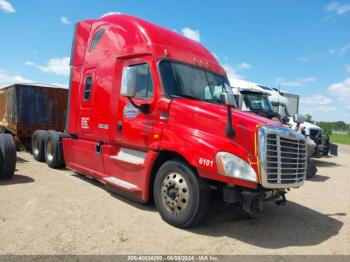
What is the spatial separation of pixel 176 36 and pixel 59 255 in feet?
14.8

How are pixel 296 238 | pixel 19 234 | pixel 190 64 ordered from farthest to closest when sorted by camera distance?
pixel 190 64, pixel 296 238, pixel 19 234

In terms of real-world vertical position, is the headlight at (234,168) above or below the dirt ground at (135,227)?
above

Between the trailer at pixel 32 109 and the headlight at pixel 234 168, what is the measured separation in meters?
9.96

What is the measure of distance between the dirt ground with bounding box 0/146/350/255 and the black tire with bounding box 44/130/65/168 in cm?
175

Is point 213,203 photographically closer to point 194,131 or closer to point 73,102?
point 194,131

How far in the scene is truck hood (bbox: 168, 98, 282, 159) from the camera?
16.8ft

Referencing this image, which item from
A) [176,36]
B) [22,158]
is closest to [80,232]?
[176,36]

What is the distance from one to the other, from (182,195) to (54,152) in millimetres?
5452

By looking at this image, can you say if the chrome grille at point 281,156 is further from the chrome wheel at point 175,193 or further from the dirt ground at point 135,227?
the chrome wheel at point 175,193

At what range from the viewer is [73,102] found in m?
8.76

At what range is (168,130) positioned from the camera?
5.86 metres

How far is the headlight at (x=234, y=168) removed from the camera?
4.96 meters

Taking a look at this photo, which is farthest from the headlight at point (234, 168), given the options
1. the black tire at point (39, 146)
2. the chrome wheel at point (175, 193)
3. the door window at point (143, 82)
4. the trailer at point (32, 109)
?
the trailer at point (32, 109)

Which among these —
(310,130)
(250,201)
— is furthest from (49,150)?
(310,130)
